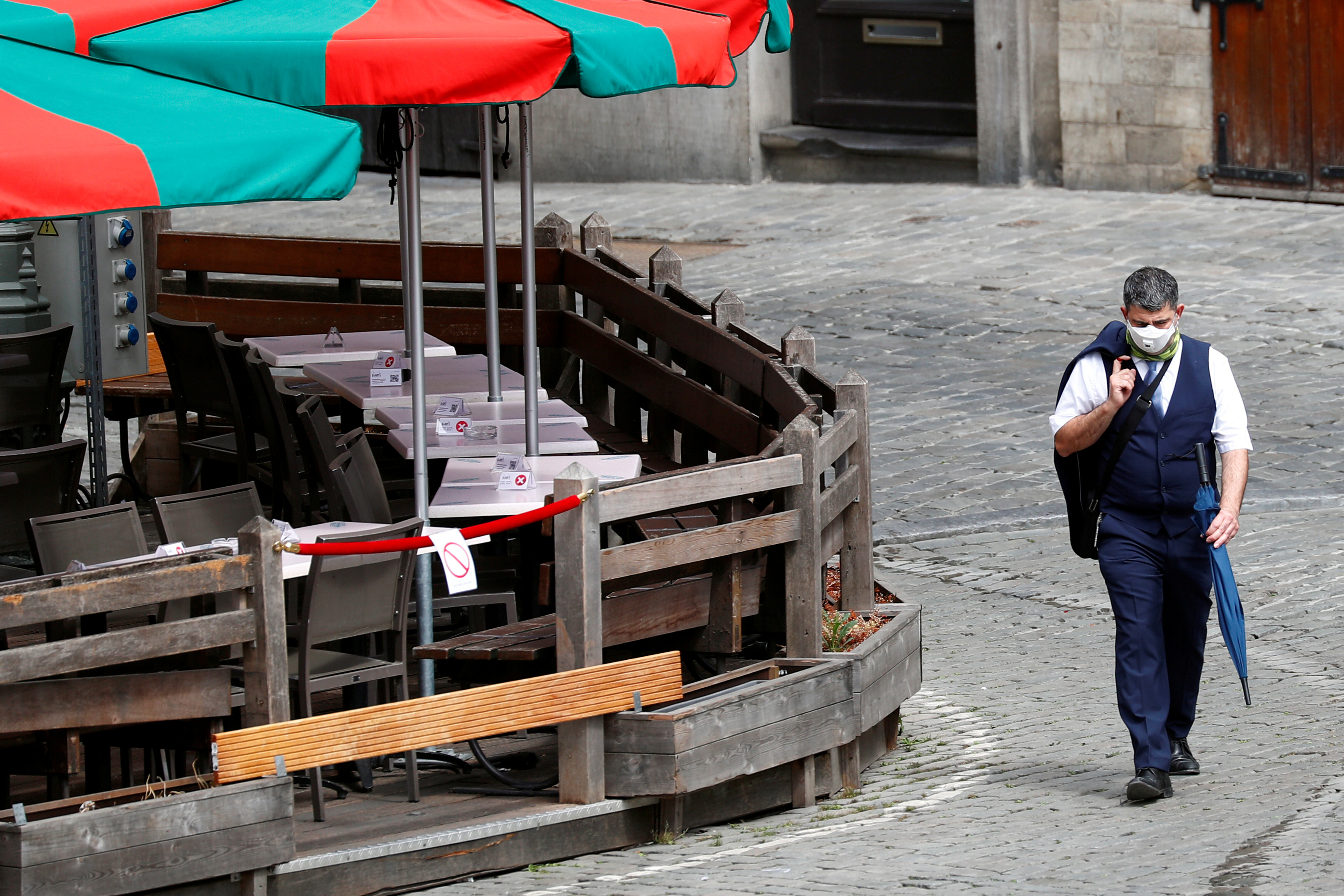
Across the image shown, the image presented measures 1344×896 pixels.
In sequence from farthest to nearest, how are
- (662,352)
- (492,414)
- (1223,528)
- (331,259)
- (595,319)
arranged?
(331,259) → (595,319) → (662,352) → (492,414) → (1223,528)

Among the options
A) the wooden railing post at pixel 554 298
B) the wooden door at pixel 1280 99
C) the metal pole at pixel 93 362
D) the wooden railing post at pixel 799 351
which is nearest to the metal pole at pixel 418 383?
the wooden railing post at pixel 799 351

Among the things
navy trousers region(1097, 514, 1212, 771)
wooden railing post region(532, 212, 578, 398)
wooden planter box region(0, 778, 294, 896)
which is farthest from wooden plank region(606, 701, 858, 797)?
wooden railing post region(532, 212, 578, 398)

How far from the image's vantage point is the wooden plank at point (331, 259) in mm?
10438

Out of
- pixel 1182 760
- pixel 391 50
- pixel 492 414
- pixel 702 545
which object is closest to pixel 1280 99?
pixel 492 414

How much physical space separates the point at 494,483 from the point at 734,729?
1.48 metres

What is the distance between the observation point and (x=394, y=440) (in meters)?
7.78

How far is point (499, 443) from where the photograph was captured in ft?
25.7

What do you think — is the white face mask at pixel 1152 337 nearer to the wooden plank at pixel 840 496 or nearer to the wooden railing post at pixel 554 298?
the wooden plank at pixel 840 496

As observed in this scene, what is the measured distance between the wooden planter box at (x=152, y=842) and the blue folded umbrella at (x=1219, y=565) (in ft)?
9.75

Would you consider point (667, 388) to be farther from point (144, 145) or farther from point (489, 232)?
point (144, 145)

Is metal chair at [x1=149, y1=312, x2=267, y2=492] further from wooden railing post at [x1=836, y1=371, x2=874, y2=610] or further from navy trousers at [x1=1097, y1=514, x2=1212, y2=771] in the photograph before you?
navy trousers at [x1=1097, y1=514, x2=1212, y2=771]

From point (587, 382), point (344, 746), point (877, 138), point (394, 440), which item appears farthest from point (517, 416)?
point (877, 138)

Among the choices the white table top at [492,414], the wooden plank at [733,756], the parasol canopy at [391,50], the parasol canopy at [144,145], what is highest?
the parasol canopy at [391,50]

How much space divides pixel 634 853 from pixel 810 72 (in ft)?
51.8
